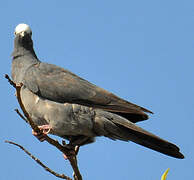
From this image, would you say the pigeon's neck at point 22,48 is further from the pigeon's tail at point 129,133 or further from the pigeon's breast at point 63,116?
the pigeon's tail at point 129,133

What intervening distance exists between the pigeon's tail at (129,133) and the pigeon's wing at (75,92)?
165 mm

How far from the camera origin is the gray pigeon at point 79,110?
5.18m

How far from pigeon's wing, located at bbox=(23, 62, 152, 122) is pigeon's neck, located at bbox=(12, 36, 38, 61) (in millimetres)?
629

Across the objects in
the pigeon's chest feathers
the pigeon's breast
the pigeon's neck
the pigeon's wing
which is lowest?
the pigeon's breast

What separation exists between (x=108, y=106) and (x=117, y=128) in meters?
0.34

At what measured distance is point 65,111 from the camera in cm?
530

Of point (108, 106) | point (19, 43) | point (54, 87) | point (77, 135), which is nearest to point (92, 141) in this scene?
point (77, 135)

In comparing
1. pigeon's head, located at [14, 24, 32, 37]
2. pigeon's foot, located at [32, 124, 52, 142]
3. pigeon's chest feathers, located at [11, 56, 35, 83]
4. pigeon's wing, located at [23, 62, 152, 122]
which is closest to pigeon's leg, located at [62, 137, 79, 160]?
pigeon's foot, located at [32, 124, 52, 142]

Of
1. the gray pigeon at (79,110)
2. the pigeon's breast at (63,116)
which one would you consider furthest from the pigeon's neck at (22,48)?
the pigeon's breast at (63,116)

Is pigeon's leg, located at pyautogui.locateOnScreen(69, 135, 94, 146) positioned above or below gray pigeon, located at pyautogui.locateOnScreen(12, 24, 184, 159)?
below

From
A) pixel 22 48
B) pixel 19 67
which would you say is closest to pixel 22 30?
pixel 22 48

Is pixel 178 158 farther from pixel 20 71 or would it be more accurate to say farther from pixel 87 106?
pixel 20 71

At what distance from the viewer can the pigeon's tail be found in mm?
4977

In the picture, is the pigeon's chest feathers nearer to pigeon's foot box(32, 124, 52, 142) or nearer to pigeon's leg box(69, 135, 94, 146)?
pigeon's foot box(32, 124, 52, 142)
